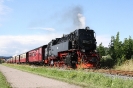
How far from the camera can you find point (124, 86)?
10.5m

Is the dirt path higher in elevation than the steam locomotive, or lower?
lower

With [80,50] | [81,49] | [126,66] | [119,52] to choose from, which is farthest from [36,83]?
[119,52]

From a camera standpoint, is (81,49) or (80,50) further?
(81,49)

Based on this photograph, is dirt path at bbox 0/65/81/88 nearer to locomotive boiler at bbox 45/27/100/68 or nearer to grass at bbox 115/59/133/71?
locomotive boiler at bbox 45/27/100/68

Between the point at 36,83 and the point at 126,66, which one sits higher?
the point at 126,66

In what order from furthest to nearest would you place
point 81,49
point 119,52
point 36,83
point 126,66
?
point 119,52 < point 81,49 < point 126,66 < point 36,83

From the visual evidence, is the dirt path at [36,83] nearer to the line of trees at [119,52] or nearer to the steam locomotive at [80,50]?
the steam locomotive at [80,50]

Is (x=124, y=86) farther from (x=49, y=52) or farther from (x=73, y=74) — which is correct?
(x=49, y=52)

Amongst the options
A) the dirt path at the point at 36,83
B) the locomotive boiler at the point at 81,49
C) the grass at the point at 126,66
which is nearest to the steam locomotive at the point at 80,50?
the locomotive boiler at the point at 81,49

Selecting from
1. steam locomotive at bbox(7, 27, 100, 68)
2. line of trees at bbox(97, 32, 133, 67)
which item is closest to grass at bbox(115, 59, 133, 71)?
line of trees at bbox(97, 32, 133, 67)

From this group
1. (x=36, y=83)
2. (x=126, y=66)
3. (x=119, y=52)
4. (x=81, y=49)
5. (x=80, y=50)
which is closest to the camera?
(x=36, y=83)

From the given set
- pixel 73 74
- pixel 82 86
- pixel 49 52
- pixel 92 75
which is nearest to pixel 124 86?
pixel 82 86

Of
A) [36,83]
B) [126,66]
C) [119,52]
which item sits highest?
[119,52]

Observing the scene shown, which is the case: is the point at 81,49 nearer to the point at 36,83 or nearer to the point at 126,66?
the point at 126,66
